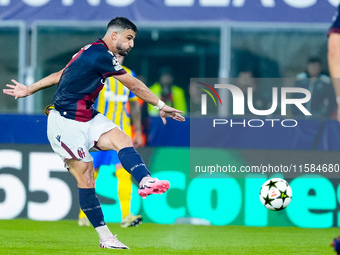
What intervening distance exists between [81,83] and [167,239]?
7.04 ft

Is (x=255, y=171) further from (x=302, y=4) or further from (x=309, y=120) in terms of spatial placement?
(x=302, y=4)

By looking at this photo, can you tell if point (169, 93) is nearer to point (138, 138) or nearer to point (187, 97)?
point (187, 97)

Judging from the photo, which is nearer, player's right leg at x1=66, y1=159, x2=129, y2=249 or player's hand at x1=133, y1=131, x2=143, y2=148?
player's right leg at x1=66, y1=159, x2=129, y2=249

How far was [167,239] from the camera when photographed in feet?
26.3

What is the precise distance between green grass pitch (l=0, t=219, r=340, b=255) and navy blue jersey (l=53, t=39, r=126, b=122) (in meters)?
1.17

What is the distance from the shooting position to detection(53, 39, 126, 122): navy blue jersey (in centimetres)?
657

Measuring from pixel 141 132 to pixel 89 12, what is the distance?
323 cm

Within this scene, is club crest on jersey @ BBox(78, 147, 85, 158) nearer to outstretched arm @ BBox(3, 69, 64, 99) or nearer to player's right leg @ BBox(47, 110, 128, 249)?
player's right leg @ BBox(47, 110, 128, 249)

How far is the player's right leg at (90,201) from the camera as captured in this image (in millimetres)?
6660

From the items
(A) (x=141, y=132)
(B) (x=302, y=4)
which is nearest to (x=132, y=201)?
(A) (x=141, y=132)

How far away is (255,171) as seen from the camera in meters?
9.62

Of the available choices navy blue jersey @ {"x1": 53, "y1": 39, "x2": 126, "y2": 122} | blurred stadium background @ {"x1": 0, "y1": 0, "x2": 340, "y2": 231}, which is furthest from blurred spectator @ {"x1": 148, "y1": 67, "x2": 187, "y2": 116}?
navy blue jersey @ {"x1": 53, "y1": 39, "x2": 126, "y2": 122}

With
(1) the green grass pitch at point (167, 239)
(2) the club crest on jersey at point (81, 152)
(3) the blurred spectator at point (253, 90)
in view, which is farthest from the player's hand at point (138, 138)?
(2) the club crest on jersey at point (81, 152)

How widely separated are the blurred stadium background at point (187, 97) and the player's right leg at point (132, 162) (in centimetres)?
317
